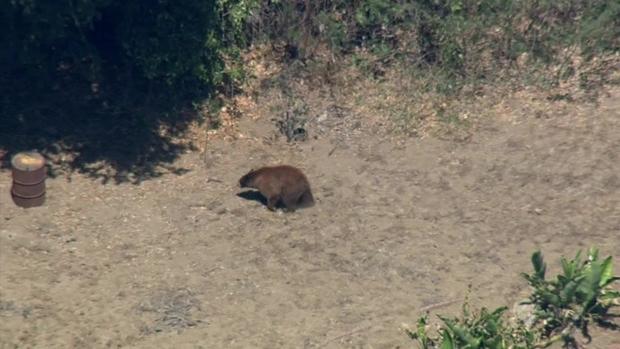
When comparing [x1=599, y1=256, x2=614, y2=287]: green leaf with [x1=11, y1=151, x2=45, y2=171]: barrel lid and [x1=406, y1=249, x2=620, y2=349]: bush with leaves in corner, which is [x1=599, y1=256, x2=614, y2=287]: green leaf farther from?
[x1=11, y1=151, x2=45, y2=171]: barrel lid

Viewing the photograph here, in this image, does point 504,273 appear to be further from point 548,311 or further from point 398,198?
point 398,198

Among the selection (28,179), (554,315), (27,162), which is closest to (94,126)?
(27,162)

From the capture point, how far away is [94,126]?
1357 centimetres

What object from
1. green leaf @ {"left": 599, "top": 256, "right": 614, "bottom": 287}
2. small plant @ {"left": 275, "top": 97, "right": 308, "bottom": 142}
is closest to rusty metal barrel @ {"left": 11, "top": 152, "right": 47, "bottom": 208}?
small plant @ {"left": 275, "top": 97, "right": 308, "bottom": 142}

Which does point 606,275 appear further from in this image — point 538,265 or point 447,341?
point 447,341

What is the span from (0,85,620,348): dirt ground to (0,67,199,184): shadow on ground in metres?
0.40

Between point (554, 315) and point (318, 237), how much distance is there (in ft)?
10.9

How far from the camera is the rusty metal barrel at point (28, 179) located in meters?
11.4

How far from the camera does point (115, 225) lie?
11.6m

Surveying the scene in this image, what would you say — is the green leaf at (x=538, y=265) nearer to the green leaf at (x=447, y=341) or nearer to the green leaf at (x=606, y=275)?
the green leaf at (x=606, y=275)

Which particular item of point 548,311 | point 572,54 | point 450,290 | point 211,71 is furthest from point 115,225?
point 572,54

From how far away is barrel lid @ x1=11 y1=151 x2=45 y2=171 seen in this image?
1142 cm

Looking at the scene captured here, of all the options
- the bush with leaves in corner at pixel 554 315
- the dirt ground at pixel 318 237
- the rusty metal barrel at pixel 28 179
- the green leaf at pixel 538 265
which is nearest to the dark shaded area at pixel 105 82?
the dirt ground at pixel 318 237

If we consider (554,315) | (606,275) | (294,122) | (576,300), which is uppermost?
(294,122)
